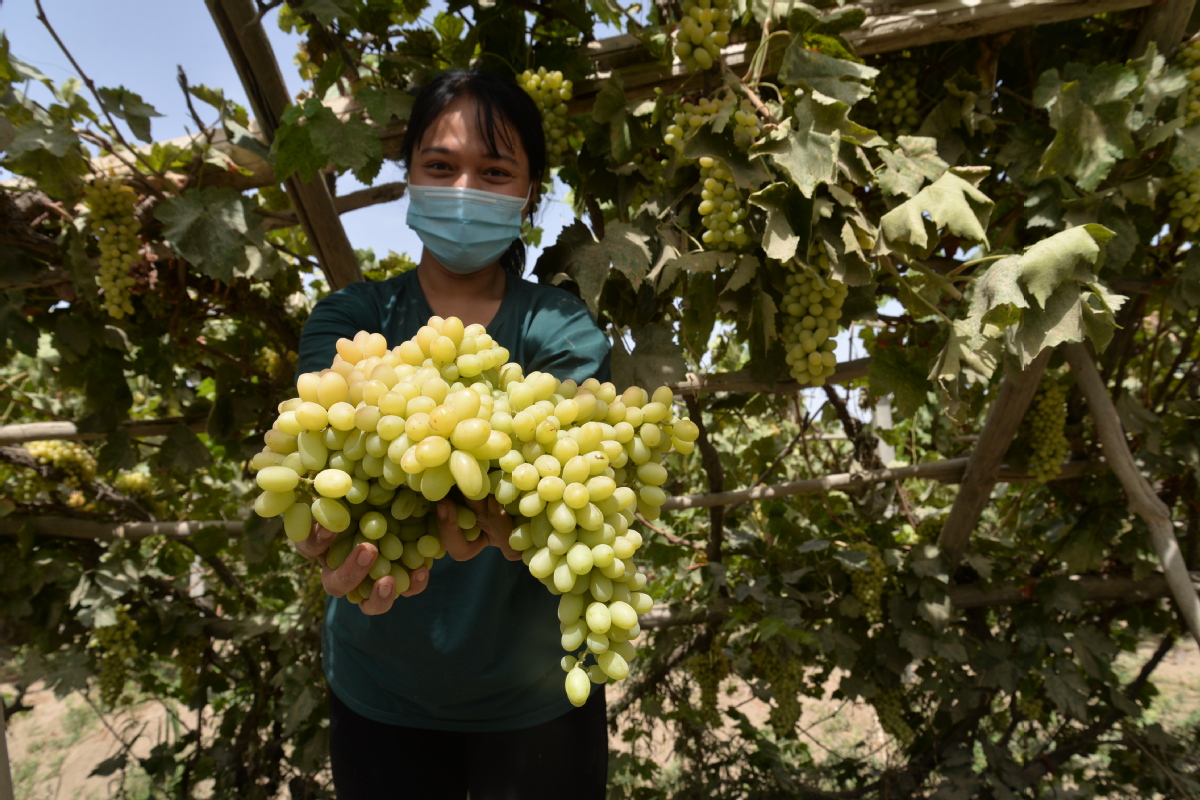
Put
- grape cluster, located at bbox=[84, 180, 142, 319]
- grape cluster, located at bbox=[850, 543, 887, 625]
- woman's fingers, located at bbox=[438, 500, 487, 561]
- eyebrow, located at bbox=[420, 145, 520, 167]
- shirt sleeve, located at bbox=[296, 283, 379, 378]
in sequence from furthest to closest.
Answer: grape cluster, located at bbox=[850, 543, 887, 625] < grape cluster, located at bbox=[84, 180, 142, 319] < eyebrow, located at bbox=[420, 145, 520, 167] < shirt sleeve, located at bbox=[296, 283, 379, 378] < woman's fingers, located at bbox=[438, 500, 487, 561]

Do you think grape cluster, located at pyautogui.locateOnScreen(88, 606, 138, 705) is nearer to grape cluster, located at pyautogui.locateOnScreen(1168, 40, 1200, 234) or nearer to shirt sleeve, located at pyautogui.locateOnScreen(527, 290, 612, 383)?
shirt sleeve, located at pyautogui.locateOnScreen(527, 290, 612, 383)

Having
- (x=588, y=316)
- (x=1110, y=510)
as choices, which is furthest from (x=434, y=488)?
(x=1110, y=510)

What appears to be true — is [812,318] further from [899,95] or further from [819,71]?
[899,95]

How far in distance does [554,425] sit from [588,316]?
0.50m

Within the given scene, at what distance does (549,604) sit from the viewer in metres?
1.30

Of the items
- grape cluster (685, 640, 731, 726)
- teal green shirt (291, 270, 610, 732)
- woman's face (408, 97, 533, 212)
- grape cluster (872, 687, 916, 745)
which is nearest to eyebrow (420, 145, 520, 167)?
woman's face (408, 97, 533, 212)

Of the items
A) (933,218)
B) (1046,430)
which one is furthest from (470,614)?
(1046,430)

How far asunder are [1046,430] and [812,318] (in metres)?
1.31

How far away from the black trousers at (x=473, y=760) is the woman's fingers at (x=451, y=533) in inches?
22.9

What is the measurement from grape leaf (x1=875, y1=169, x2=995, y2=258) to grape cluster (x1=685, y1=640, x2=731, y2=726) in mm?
1959

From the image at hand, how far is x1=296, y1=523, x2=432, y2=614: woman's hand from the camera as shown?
79 cm

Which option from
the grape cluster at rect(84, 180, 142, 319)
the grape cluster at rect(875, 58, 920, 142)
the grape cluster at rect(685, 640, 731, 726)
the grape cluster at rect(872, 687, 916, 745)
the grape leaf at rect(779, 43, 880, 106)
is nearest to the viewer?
the grape leaf at rect(779, 43, 880, 106)

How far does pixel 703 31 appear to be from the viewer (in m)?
1.45

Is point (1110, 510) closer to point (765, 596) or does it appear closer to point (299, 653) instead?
point (765, 596)
